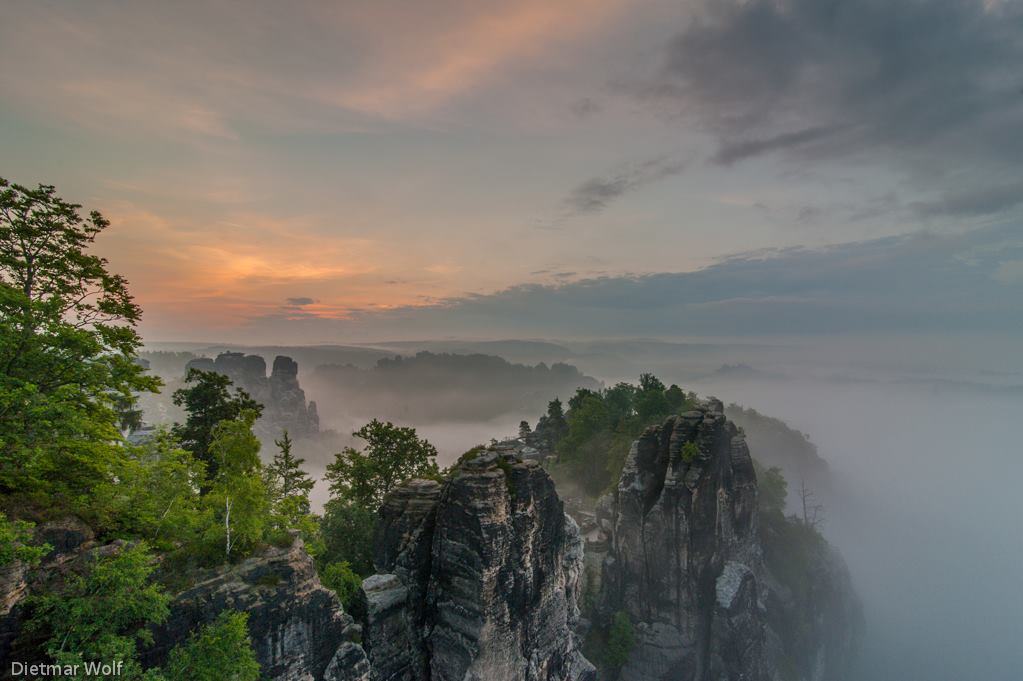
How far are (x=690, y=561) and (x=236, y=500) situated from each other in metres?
45.6

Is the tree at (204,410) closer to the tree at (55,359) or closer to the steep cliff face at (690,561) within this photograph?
the tree at (55,359)

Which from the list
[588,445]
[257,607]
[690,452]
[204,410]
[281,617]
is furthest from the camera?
[588,445]

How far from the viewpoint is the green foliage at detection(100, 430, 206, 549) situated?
57.3 feet

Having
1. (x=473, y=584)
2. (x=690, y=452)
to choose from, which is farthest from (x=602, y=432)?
(x=473, y=584)

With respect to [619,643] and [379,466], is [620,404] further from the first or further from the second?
[379,466]

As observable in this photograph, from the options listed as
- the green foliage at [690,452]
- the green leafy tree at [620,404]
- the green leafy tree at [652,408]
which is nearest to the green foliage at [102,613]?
the green foliage at [690,452]

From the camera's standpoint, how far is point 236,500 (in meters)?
18.8

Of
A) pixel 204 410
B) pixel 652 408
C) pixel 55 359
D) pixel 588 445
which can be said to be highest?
pixel 55 359

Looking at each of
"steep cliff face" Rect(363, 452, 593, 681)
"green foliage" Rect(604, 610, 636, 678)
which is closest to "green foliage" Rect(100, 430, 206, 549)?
"steep cliff face" Rect(363, 452, 593, 681)

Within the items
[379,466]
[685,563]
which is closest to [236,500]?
[379,466]

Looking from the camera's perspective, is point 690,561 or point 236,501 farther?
point 690,561

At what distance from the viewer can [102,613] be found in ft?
44.9

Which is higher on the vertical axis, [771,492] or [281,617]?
[281,617]

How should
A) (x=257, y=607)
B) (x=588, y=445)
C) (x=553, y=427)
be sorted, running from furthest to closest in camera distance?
(x=553, y=427) < (x=588, y=445) < (x=257, y=607)
